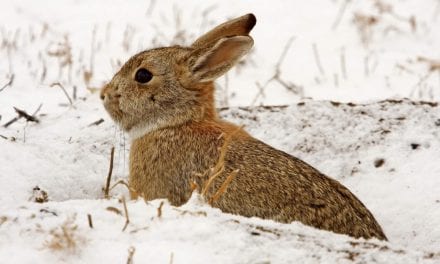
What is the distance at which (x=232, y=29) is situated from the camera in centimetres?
554

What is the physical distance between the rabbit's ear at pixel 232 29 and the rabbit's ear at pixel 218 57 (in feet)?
0.97

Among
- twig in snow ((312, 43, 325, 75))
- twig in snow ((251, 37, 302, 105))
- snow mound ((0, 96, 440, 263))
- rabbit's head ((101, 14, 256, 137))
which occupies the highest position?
twig in snow ((312, 43, 325, 75))

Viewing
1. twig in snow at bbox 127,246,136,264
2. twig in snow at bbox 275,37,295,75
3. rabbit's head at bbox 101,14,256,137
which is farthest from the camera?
twig in snow at bbox 275,37,295,75

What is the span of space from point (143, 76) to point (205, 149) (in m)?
0.79

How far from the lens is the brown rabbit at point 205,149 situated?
4.25 m

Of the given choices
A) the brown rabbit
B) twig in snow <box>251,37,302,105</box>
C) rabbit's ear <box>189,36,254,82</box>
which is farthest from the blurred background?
rabbit's ear <box>189,36,254,82</box>

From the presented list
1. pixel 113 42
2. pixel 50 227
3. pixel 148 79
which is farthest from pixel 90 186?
pixel 113 42

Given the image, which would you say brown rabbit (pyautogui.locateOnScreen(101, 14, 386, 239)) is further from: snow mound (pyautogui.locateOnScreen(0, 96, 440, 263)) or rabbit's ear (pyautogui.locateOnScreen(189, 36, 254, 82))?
snow mound (pyautogui.locateOnScreen(0, 96, 440, 263))

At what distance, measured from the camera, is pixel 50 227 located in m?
3.25

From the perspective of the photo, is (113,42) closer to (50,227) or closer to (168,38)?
(168,38)

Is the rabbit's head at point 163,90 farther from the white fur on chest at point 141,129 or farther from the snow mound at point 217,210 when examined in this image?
the snow mound at point 217,210

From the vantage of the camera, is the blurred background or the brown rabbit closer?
the brown rabbit

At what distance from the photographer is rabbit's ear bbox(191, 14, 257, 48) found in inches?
215

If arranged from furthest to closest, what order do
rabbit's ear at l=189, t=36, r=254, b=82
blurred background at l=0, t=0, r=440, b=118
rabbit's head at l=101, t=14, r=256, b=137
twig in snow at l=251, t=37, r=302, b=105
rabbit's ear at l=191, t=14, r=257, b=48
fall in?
blurred background at l=0, t=0, r=440, b=118
twig in snow at l=251, t=37, r=302, b=105
rabbit's ear at l=191, t=14, r=257, b=48
rabbit's head at l=101, t=14, r=256, b=137
rabbit's ear at l=189, t=36, r=254, b=82
